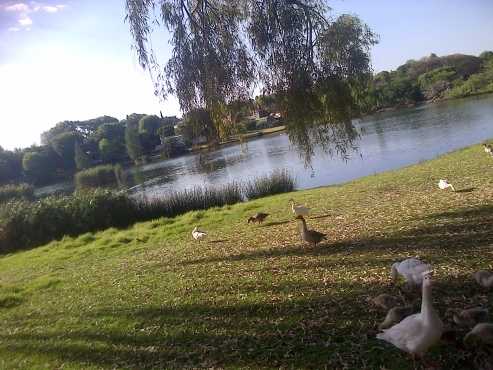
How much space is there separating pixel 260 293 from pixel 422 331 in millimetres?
3406

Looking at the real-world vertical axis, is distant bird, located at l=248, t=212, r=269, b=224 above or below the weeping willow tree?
below

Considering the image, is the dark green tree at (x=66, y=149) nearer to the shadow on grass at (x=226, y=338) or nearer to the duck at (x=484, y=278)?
the shadow on grass at (x=226, y=338)

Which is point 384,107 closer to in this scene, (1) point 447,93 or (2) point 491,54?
(1) point 447,93

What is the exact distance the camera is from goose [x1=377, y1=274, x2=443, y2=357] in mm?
4094

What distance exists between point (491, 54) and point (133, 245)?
10572 centimetres

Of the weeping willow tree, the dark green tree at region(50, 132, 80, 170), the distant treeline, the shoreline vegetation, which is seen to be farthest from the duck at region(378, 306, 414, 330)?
the dark green tree at region(50, 132, 80, 170)

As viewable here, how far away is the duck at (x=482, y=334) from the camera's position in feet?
13.7

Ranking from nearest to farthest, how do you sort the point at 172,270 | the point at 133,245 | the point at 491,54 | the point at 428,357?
the point at 428,357
the point at 172,270
the point at 133,245
the point at 491,54

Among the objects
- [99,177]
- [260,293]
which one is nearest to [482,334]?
[260,293]

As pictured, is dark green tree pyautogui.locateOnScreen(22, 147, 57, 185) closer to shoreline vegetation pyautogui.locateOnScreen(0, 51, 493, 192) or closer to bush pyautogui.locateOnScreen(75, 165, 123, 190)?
shoreline vegetation pyautogui.locateOnScreen(0, 51, 493, 192)

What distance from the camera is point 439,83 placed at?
86562 millimetres

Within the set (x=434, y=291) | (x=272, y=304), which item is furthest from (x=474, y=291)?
(x=272, y=304)

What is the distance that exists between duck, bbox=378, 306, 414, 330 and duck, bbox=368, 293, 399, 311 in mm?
498

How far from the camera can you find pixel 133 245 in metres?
15.2
